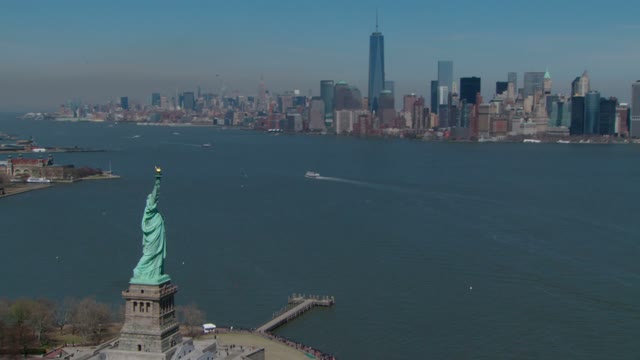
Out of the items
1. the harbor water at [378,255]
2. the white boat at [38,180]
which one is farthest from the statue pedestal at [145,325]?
the white boat at [38,180]

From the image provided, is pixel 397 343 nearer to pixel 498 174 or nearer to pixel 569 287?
pixel 569 287

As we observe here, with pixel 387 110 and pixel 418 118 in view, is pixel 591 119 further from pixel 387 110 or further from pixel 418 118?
pixel 387 110

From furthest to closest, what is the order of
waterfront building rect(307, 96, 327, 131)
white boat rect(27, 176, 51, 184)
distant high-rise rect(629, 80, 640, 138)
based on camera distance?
waterfront building rect(307, 96, 327, 131) → distant high-rise rect(629, 80, 640, 138) → white boat rect(27, 176, 51, 184)

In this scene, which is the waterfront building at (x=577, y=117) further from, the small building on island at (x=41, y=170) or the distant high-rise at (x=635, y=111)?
the small building on island at (x=41, y=170)

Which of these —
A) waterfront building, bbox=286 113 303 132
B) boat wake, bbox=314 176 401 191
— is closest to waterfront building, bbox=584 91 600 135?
waterfront building, bbox=286 113 303 132

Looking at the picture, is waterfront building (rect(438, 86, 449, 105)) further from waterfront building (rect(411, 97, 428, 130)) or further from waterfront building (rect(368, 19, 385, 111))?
waterfront building (rect(411, 97, 428, 130))

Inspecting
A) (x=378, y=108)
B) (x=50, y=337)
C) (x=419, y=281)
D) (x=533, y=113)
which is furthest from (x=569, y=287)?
(x=378, y=108)
